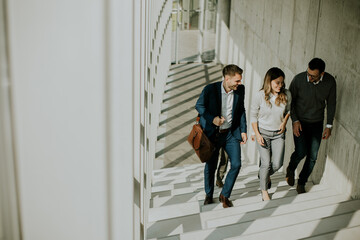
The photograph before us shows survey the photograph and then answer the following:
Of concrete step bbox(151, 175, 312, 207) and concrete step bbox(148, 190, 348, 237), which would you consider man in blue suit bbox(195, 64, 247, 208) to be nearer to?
concrete step bbox(148, 190, 348, 237)

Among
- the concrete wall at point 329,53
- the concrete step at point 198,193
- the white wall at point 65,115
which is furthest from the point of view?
the concrete step at point 198,193

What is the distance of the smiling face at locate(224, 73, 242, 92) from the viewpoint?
14.1 feet

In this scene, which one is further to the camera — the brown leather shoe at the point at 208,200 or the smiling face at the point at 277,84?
the brown leather shoe at the point at 208,200

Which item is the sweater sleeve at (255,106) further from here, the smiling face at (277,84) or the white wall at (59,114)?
the white wall at (59,114)

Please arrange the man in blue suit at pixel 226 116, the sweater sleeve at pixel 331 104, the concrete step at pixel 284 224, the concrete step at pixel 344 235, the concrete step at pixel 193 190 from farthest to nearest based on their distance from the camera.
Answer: the concrete step at pixel 193 190
the sweater sleeve at pixel 331 104
the man in blue suit at pixel 226 116
the concrete step at pixel 284 224
the concrete step at pixel 344 235

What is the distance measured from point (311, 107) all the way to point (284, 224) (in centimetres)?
156

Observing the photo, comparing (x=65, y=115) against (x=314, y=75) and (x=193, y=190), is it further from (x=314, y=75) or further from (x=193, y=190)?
(x=193, y=190)

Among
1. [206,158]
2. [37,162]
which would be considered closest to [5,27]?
[37,162]

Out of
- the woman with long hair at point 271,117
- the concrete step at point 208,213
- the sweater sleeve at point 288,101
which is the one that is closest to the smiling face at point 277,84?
the woman with long hair at point 271,117

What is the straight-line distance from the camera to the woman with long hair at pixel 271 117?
4.43 meters

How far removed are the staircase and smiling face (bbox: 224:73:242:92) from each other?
1.31m

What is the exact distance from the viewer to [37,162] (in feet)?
2.05

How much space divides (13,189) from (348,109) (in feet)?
15.0

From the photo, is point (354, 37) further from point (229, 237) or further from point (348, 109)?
point (229, 237)
